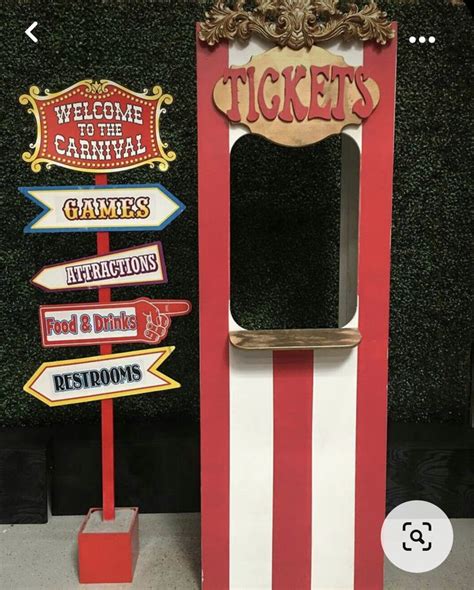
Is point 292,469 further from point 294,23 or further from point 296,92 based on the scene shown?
point 294,23

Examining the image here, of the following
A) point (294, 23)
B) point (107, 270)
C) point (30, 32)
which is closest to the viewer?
point (294, 23)

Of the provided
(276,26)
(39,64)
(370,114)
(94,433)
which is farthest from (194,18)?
(94,433)

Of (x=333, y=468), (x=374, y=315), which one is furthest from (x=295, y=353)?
(x=333, y=468)

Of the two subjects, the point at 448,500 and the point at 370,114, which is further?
the point at 448,500

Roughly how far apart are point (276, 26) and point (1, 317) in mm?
1523

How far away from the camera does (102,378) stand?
1876 millimetres

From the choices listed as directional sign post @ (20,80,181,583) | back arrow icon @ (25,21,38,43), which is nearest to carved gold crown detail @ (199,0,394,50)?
directional sign post @ (20,80,181,583)

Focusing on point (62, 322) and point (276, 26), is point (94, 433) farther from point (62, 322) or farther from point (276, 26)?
point (276, 26)

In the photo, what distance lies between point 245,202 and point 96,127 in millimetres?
712

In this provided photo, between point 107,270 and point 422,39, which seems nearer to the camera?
point 107,270

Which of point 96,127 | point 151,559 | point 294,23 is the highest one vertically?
point 294,23

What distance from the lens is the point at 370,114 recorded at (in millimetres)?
1664

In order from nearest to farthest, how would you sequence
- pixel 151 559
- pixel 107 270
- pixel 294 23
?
pixel 294 23, pixel 107 270, pixel 151 559

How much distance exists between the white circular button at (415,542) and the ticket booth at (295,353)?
0.36 feet
